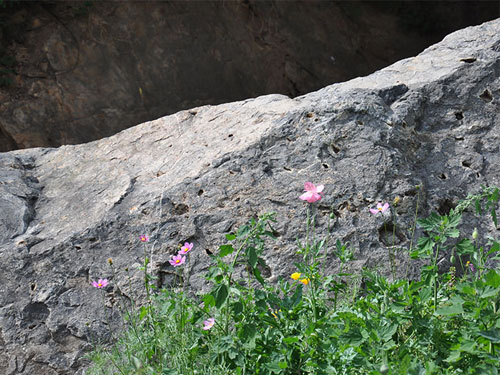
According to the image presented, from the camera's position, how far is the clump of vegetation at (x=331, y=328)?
6.94 feet

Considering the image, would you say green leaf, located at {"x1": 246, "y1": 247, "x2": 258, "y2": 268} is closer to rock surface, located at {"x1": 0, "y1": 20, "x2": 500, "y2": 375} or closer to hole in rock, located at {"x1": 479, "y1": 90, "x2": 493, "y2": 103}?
rock surface, located at {"x1": 0, "y1": 20, "x2": 500, "y2": 375}

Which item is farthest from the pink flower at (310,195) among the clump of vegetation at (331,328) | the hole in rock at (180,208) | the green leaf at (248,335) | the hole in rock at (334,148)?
the hole in rock at (180,208)

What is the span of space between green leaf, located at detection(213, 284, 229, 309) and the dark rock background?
195 inches

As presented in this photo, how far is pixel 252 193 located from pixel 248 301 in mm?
800

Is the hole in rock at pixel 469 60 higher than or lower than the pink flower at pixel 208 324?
lower

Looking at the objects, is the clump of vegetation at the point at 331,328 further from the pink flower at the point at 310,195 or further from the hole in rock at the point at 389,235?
the hole in rock at the point at 389,235

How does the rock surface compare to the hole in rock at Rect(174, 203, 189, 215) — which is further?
the hole in rock at Rect(174, 203, 189, 215)

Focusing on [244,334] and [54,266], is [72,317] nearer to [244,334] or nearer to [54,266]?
[54,266]

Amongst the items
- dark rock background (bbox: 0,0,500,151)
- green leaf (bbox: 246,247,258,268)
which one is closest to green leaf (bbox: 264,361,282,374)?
green leaf (bbox: 246,247,258,268)

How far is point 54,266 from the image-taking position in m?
3.17

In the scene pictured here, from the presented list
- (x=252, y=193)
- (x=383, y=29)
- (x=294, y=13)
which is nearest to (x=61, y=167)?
(x=252, y=193)

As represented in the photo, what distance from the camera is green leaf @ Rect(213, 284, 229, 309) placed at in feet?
7.36

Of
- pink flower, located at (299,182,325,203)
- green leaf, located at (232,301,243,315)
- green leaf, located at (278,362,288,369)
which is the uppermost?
pink flower, located at (299,182,325,203)

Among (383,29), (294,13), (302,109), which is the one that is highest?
(302,109)
